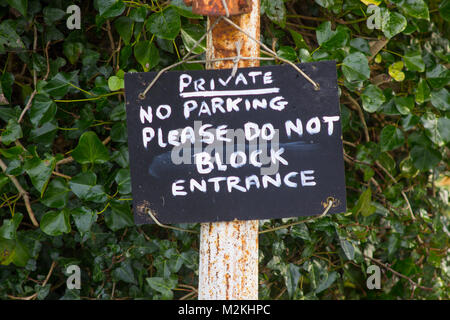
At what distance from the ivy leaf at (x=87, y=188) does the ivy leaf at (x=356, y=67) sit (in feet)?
2.01

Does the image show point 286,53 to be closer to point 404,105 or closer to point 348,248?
point 404,105

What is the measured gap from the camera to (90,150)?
1128 millimetres

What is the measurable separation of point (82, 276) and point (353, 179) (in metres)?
0.84

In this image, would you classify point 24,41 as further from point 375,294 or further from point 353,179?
point 375,294

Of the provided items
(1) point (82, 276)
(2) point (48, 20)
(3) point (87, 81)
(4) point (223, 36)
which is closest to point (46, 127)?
(3) point (87, 81)

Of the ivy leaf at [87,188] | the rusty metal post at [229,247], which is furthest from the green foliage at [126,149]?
the rusty metal post at [229,247]

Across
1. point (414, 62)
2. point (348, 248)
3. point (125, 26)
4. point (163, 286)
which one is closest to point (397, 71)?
point (414, 62)

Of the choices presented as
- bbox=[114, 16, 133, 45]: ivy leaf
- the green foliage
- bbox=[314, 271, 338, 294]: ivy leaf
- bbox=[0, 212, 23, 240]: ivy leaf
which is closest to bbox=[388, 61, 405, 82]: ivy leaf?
the green foliage

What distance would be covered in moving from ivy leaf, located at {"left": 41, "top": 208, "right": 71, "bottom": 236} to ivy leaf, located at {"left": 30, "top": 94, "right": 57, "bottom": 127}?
8.6 inches

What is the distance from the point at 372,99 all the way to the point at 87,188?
0.71 meters

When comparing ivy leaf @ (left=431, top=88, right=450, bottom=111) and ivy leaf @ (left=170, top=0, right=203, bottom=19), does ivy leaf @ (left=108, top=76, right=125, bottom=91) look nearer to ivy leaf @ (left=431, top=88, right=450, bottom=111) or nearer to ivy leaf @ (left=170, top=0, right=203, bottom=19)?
ivy leaf @ (left=170, top=0, right=203, bottom=19)

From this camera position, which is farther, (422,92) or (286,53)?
(422,92)

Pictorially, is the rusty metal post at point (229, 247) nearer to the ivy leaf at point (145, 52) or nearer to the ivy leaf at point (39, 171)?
the ivy leaf at point (145, 52)

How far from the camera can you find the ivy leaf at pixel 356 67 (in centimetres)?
106
